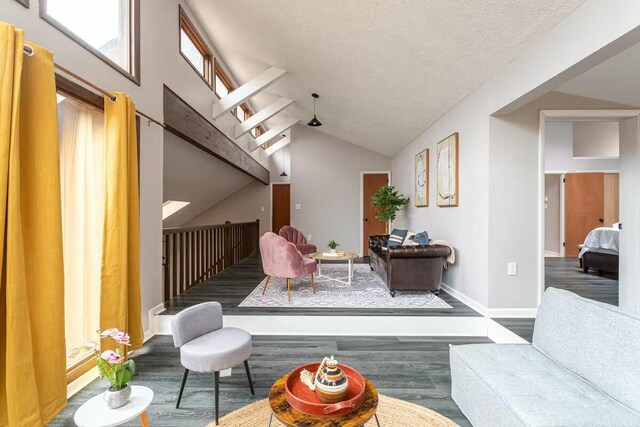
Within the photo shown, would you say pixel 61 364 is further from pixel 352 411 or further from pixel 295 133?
pixel 295 133

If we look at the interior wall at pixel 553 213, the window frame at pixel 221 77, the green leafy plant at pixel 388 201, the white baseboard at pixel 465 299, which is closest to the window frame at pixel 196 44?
the window frame at pixel 221 77

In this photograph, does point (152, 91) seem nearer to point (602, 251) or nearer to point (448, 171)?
point (448, 171)

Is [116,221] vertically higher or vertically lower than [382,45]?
lower

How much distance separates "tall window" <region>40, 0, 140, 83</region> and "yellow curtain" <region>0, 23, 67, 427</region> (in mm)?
525

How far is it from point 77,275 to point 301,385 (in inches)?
75.3

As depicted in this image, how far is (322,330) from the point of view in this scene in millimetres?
3059

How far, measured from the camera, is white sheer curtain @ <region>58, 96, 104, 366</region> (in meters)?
2.11

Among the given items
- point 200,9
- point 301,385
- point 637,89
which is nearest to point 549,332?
point 301,385

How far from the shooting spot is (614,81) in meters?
2.71

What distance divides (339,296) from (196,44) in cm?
387

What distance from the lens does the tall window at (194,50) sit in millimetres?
3621

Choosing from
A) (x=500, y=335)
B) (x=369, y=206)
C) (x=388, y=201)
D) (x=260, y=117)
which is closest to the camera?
(x=500, y=335)

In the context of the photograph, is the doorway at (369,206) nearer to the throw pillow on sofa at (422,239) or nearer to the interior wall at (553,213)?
the throw pillow on sofa at (422,239)

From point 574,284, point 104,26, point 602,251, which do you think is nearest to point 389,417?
point 104,26
